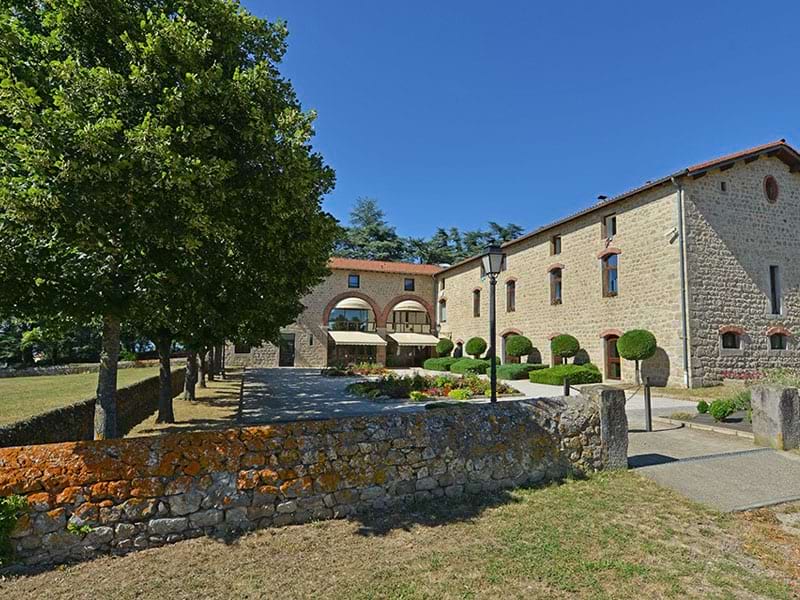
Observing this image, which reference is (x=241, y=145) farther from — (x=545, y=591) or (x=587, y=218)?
(x=587, y=218)

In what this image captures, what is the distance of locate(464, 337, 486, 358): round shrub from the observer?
28.8 meters

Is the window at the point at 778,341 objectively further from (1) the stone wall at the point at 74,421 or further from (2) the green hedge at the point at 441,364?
(1) the stone wall at the point at 74,421

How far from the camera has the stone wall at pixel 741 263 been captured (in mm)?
16703

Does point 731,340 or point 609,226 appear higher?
point 609,226

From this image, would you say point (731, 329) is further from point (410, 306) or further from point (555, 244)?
point (410, 306)

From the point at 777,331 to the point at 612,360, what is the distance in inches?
244

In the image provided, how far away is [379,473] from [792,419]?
7.06 meters

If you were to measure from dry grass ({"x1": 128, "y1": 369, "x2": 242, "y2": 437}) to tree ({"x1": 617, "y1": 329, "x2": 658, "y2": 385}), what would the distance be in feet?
46.5

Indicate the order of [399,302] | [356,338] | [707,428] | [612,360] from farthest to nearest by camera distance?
[399,302], [356,338], [612,360], [707,428]

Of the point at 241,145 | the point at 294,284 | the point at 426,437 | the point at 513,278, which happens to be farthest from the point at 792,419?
the point at 513,278

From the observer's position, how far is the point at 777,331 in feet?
59.0

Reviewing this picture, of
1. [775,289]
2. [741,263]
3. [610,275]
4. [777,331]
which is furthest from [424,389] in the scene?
[775,289]

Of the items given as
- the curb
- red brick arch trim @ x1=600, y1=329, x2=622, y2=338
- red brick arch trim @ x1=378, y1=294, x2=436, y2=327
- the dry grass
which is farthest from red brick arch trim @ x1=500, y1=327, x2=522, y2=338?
the dry grass

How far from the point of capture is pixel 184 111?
486cm
